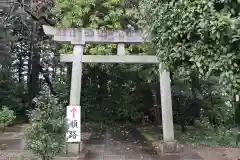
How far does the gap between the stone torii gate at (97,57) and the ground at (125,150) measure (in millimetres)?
734

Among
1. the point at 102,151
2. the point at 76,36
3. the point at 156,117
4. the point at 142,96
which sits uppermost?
the point at 76,36

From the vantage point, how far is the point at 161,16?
14.1ft

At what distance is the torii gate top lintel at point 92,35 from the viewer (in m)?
8.97

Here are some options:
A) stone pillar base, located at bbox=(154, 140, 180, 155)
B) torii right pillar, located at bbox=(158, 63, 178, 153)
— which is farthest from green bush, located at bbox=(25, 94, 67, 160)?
torii right pillar, located at bbox=(158, 63, 178, 153)

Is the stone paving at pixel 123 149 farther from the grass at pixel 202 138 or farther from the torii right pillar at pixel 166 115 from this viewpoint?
the grass at pixel 202 138

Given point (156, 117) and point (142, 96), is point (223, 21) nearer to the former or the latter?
point (156, 117)

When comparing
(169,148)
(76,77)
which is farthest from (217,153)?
(76,77)

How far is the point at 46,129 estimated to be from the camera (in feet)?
19.9

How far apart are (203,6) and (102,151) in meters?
6.68

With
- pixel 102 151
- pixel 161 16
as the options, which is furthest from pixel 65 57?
pixel 161 16

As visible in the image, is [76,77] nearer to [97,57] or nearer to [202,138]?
[97,57]

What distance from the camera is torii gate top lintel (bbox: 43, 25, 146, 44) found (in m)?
8.97

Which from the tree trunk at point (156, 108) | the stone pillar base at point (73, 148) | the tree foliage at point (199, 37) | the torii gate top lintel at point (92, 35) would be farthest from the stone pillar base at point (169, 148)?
the tree trunk at point (156, 108)

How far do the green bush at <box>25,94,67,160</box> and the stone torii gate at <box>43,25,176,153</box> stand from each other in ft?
8.34
